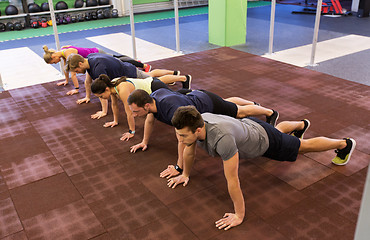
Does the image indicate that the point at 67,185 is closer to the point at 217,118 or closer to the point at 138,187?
the point at 138,187

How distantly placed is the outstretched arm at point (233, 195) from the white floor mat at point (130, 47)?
516cm

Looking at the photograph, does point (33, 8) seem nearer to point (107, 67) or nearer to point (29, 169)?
point (107, 67)

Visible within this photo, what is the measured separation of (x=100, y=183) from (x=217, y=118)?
1.42 meters

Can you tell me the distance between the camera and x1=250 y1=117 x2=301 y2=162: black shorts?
311 cm

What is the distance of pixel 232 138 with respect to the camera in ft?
8.85

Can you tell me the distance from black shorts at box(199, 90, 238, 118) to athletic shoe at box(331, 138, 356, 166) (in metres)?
1.11

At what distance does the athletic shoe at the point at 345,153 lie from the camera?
3500 mm

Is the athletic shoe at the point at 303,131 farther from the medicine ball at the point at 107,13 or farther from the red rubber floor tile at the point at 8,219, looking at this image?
the medicine ball at the point at 107,13

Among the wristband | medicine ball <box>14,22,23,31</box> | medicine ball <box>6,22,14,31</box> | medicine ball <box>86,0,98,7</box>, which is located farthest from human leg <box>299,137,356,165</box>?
medicine ball <box>86,0,98,7</box>

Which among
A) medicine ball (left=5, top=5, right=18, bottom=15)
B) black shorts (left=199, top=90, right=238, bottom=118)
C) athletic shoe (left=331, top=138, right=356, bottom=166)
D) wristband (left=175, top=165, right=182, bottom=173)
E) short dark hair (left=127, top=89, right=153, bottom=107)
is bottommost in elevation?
wristband (left=175, top=165, right=182, bottom=173)

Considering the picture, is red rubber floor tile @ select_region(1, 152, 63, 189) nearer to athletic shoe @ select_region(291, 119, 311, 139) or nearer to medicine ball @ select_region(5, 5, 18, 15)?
athletic shoe @ select_region(291, 119, 311, 139)

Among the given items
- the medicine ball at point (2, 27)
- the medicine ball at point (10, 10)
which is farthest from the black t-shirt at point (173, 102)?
the medicine ball at point (10, 10)

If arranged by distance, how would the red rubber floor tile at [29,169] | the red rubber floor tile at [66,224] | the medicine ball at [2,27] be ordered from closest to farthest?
1. the red rubber floor tile at [66,224]
2. the red rubber floor tile at [29,169]
3. the medicine ball at [2,27]

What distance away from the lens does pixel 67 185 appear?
11.6ft
